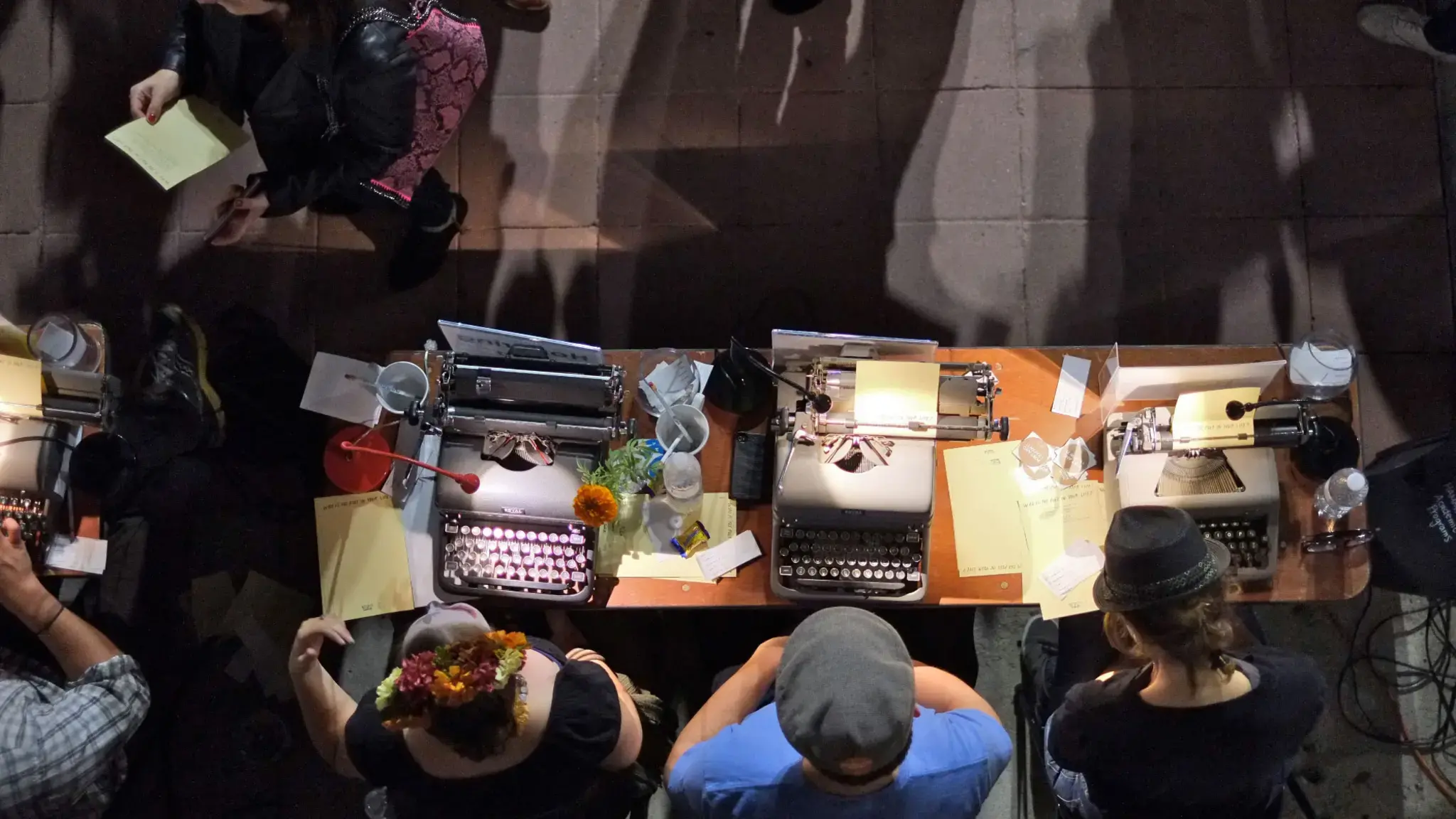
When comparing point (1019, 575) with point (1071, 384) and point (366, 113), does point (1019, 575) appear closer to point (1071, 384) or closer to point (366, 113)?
point (1071, 384)

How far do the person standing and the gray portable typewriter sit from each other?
2.41 feet

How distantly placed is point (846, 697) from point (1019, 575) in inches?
29.8

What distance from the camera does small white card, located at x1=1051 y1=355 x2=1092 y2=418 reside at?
2393 millimetres

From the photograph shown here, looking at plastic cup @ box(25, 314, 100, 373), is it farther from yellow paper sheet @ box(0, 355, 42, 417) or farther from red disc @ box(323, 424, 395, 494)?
red disc @ box(323, 424, 395, 494)

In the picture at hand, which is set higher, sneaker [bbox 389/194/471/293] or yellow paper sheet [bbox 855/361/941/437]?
sneaker [bbox 389/194/471/293]

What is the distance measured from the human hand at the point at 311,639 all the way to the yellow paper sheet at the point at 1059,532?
1753mm

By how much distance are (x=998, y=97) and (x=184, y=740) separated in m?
3.57

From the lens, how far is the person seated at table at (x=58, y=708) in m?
2.36

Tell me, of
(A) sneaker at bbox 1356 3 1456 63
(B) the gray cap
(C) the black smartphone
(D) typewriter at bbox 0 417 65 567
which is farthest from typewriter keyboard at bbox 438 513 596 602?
(A) sneaker at bbox 1356 3 1456 63

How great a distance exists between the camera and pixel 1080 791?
251 cm

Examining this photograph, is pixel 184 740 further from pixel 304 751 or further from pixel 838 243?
pixel 838 243

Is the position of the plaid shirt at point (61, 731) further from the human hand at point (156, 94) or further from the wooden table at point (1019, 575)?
the human hand at point (156, 94)

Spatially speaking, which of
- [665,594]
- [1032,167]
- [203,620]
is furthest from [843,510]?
[203,620]

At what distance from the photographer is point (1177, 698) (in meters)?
2.06
